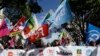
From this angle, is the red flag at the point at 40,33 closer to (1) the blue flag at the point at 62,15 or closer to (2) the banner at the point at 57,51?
(2) the banner at the point at 57,51

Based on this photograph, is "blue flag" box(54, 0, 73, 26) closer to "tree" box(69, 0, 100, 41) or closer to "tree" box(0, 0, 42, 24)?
"tree" box(0, 0, 42, 24)

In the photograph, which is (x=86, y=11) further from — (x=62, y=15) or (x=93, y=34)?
(x=93, y=34)

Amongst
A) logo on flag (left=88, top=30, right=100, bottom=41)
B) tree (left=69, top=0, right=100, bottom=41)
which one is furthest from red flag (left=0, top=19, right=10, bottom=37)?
tree (left=69, top=0, right=100, bottom=41)

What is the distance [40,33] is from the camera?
23.8 meters

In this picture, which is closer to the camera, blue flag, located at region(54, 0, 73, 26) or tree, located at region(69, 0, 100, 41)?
blue flag, located at region(54, 0, 73, 26)

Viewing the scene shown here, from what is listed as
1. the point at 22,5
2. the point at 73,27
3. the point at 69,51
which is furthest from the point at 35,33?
the point at 73,27

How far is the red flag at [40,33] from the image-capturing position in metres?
23.6

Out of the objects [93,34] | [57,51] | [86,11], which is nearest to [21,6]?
[86,11]

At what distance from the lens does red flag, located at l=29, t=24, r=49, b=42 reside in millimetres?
23609

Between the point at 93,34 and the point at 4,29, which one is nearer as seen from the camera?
the point at 93,34

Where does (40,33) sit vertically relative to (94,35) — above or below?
above

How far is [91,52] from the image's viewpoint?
2144cm

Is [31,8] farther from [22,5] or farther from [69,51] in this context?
[69,51]

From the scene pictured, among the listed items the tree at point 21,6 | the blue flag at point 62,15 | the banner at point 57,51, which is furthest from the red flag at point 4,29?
the tree at point 21,6
